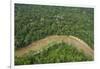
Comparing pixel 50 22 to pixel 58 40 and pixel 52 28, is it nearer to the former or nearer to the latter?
pixel 52 28

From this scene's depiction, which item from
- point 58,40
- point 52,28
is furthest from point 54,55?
point 52,28

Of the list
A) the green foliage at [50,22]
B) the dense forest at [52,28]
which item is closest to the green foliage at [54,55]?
the dense forest at [52,28]

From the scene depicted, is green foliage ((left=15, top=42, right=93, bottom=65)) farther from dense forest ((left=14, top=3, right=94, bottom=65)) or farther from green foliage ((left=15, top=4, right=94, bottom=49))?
green foliage ((left=15, top=4, right=94, bottom=49))

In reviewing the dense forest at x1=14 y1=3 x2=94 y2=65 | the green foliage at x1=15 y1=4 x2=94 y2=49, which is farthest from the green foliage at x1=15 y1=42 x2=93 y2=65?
the green foliage at x1=15 y1=4 x2=94 y2=49

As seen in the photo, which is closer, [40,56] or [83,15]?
[40,56]

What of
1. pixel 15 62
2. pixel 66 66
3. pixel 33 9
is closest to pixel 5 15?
pixel 33 9

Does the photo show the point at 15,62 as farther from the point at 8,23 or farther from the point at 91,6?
the point at 91,6
